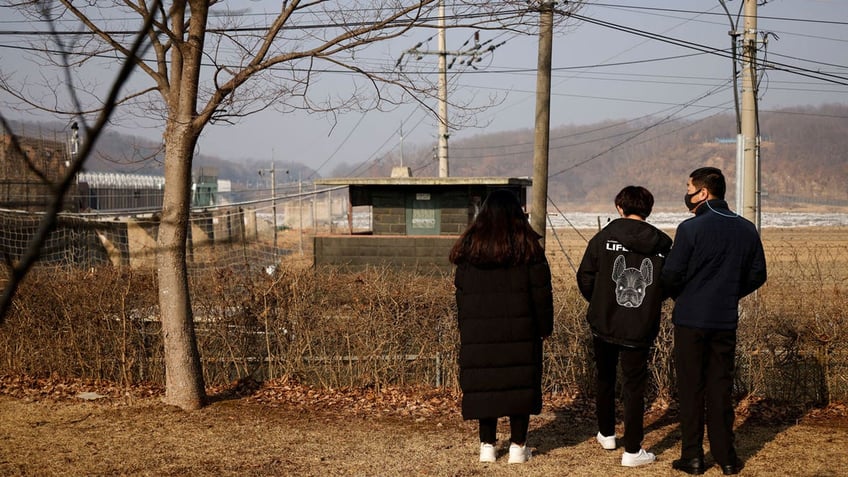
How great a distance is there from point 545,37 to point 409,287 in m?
4.96

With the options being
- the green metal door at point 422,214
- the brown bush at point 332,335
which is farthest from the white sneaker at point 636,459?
the green metal door at point 422,214

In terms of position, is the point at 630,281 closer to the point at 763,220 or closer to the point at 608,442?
the point at 608,442

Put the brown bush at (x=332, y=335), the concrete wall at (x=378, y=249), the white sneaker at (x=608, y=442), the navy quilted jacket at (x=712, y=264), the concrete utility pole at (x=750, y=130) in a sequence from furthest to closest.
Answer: the concrete wall at (x=378, y=249)
the concrete utility pole at (x=750, y=130)
the brown bush at (x=332, y=335)
the white sneaker at (x=608, y=442)
the navy quilted jacket at (x=712, y=264)

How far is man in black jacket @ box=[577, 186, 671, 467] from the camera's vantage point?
5.57 metres

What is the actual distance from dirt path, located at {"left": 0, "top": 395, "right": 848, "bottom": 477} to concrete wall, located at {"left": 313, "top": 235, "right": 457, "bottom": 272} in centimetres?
1552

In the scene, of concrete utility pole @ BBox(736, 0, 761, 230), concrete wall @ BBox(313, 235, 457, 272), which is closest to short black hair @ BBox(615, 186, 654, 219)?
concrete utility pole @ BBox(736, 0, 761, 230)

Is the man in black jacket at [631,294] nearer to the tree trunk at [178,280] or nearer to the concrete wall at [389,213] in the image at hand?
the tree trunk at [178,280]

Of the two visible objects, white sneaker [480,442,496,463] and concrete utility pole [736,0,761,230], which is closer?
white sneaker [480,442,496,463]

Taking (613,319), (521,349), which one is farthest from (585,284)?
(521,349)

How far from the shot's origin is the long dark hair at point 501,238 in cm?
545

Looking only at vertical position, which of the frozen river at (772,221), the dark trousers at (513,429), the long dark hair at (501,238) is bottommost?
the frozen river at (772,221)

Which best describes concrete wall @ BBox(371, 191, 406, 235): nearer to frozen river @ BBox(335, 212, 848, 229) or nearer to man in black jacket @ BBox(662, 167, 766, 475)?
man in black jacket @ BBox(662, 167, 766, 475)

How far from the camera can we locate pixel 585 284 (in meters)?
5.86

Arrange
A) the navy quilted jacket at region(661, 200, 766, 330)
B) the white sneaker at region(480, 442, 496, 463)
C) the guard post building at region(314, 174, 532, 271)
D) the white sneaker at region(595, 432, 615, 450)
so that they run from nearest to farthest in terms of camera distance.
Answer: the navy quilted jacket at region(661, 200, 766, 330) < the white sneaker at region(480, 442, 496, 463) < the white sneaker at region(595, 432, 615, 450) < the guard post building at region(314, 174, 532, 271)
